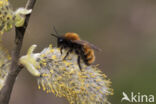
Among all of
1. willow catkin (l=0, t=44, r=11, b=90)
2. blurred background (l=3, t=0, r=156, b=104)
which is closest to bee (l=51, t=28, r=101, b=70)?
willow catkin (l=0, t=44, r=11, b=90)

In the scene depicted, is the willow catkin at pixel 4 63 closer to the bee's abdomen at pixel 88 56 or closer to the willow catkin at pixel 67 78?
the willow catkin at pixel 67 78

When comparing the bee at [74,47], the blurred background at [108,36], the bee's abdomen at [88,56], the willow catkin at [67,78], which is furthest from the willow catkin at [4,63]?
the blurred background at [108,36]

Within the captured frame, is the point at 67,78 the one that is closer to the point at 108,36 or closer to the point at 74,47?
the point at 74,47

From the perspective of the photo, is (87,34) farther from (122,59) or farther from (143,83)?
(143,83)

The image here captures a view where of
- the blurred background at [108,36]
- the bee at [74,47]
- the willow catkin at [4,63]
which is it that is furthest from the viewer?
the blurred background at [108,36]

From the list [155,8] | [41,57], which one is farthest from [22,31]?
[155,8]

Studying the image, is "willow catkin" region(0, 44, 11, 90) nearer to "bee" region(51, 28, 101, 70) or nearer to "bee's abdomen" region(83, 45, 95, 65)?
"bee" region(51, 28, 101, 70)

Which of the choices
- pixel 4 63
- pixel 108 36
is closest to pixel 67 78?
pixel 4 63
